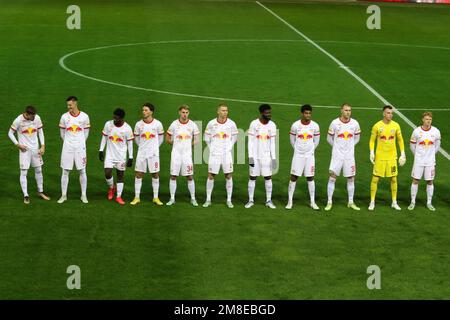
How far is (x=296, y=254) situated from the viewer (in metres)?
16.1

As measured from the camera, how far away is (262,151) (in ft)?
60.8

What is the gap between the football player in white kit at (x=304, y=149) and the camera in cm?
1848

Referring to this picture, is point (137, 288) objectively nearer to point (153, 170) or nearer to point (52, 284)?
point (52, 284)

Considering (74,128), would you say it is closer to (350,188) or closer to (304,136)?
(304,136)

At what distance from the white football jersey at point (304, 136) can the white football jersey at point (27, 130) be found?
4901mm

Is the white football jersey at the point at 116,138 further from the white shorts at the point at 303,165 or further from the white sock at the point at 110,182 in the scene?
the white shorts at the point at 303,165

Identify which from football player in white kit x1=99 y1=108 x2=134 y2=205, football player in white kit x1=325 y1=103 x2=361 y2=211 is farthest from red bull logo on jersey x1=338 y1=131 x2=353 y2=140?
football player in white kit x1=99 y1=108 x2=134 y2=205

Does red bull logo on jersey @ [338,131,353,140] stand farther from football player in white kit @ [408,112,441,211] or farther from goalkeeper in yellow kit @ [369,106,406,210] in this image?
football player in white kit @ [408,112,441,211]

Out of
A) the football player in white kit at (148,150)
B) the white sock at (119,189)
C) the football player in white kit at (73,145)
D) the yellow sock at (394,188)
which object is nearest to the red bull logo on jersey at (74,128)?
the football player in white kit at (73,145)

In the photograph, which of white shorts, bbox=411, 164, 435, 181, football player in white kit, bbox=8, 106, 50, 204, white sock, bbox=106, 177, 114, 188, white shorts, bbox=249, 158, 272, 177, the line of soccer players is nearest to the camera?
football player in white kit, bbox=8, 106, 50, 204

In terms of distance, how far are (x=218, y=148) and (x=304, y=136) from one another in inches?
65.2

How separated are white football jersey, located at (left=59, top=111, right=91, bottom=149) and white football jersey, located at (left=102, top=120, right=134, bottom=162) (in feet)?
1.38

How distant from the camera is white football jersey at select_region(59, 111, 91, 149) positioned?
1842cm
